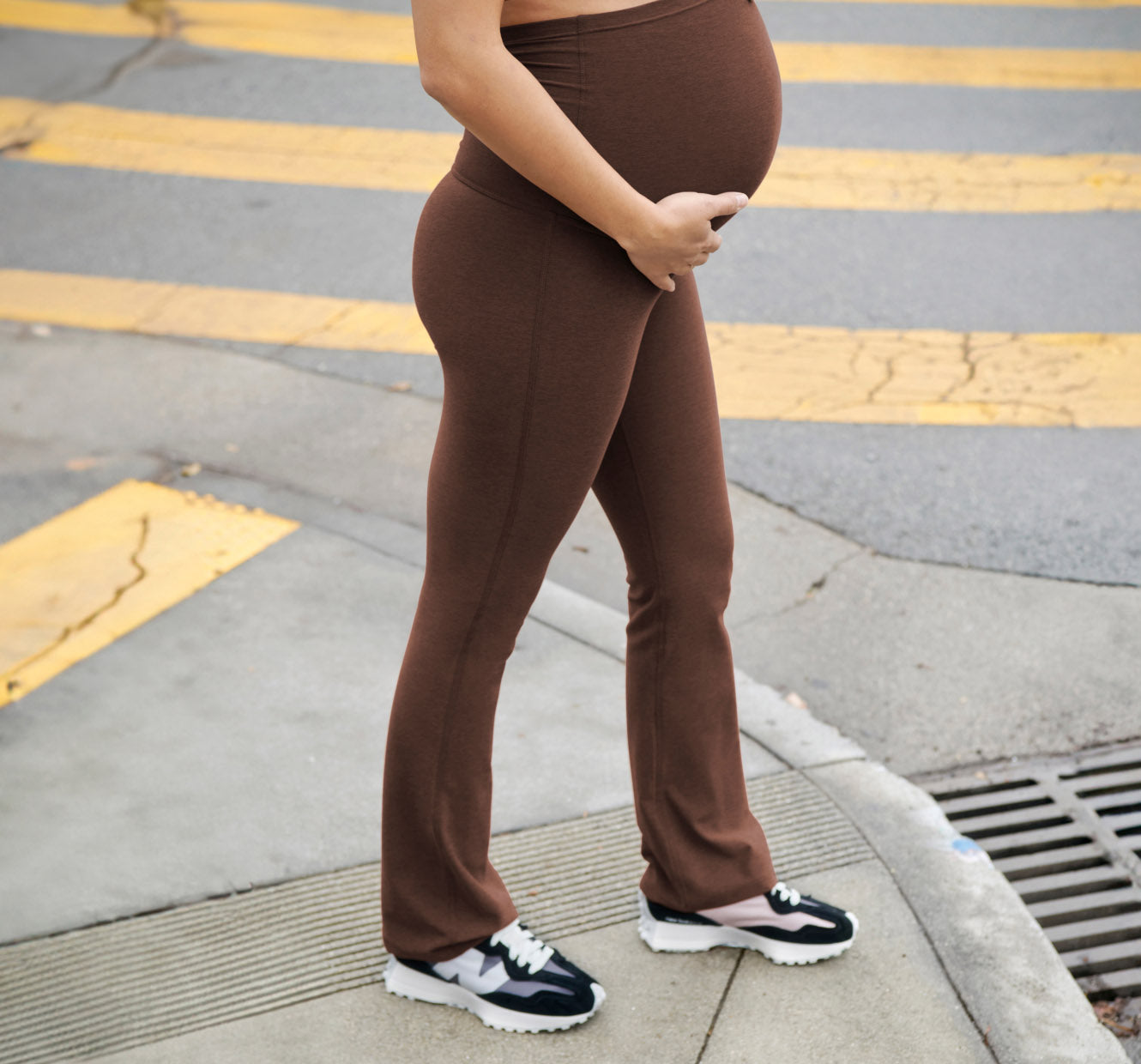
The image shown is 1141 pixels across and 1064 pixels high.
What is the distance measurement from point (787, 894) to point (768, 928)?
56 mm

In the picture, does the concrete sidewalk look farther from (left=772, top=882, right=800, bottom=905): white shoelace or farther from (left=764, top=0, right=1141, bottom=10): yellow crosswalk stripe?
(left=764, top=0, right=1141, bottom=10): yellow crosswalk stripe

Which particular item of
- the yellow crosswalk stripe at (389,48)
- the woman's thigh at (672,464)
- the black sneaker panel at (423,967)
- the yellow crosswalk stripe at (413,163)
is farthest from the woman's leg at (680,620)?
the yellow crosswalk stripe at (389,48)

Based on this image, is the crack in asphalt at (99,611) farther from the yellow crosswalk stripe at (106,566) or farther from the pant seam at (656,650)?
the pant seam at (656,650)

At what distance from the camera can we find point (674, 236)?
1385 mm

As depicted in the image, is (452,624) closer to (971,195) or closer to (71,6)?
(971,195)

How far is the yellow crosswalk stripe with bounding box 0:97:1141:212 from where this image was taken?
17.1 ft

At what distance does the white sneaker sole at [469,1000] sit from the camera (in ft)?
5.90

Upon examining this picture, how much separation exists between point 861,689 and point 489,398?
1478 millimetres

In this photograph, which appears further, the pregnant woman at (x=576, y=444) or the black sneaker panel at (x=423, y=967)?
the black sneaker panel at (x=423, y=967)

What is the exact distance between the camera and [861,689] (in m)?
2.69

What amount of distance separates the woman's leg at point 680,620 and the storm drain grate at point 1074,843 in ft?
1.96

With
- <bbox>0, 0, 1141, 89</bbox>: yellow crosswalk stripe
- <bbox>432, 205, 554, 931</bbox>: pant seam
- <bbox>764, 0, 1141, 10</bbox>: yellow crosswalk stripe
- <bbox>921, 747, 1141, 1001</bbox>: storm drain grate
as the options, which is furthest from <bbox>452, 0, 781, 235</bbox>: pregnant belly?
<bbox>764, 0, 1141, 10</bbox>: yellow crosswalk stripe

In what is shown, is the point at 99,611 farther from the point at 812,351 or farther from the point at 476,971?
the point at 812,351

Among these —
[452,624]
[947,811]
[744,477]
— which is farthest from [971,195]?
[452,624]
